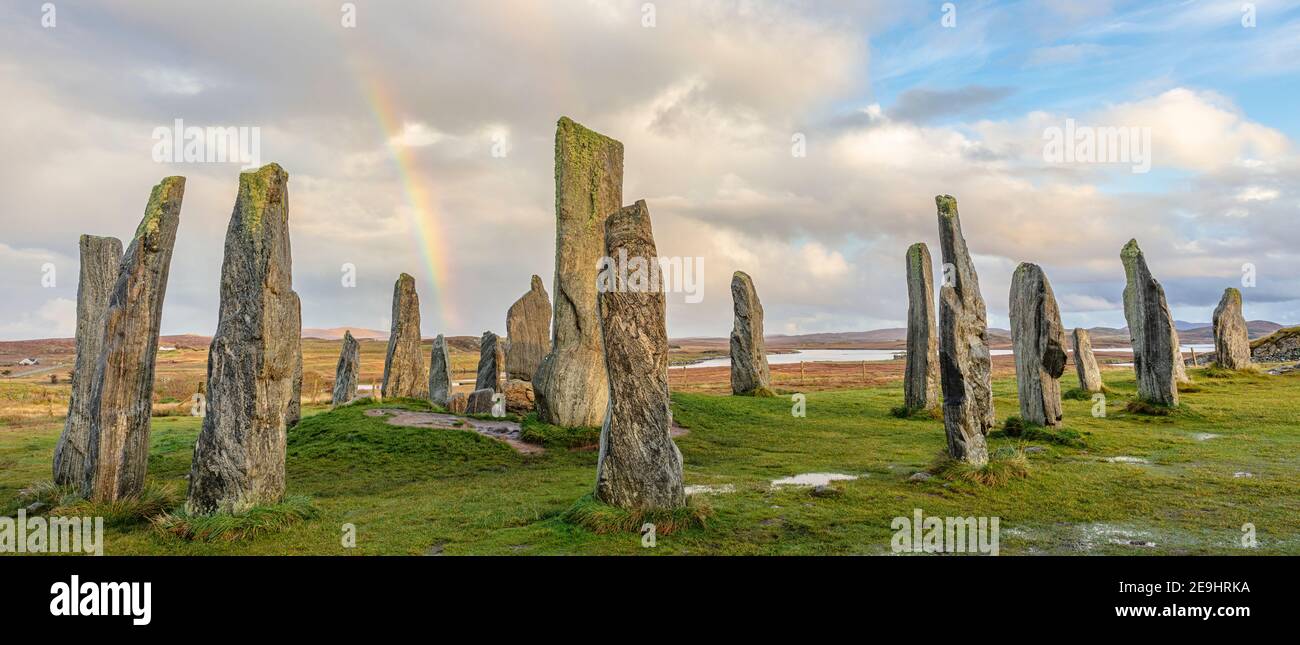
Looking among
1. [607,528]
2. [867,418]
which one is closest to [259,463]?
[607,528]

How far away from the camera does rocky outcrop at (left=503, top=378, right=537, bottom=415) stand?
20361mm

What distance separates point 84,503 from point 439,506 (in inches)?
176

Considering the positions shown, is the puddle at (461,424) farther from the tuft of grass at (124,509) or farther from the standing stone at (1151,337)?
the standing stone at (1151,337)

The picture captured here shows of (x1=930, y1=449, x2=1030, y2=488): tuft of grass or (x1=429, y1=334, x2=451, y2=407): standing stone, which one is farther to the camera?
(x1=429, y1=334, x2=451, y2=407): standing stone

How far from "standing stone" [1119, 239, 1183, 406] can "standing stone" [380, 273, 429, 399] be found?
2109 centimetres

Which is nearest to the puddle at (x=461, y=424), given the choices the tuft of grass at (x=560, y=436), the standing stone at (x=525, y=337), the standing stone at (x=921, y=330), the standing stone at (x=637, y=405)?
the tuft of grass at (x=560, y=436)

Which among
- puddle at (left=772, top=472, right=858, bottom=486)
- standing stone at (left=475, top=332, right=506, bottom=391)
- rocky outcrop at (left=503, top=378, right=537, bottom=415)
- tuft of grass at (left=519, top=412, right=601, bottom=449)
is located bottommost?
puddle at (left=772, top=472, right=858, bottom=486)

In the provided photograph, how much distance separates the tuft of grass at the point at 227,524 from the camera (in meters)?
8.42

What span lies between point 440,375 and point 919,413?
1519cm

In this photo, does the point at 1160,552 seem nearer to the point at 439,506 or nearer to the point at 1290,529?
the point at 1290,529

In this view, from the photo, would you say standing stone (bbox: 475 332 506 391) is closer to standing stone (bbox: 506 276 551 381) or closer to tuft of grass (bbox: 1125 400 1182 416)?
standing stone (bbox: 506 276 551 381)

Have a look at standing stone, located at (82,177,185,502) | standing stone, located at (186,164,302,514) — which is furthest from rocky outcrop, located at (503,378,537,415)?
standing stone, located at (186,164,302,514)

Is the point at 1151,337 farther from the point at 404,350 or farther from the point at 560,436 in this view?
the point at 404,350

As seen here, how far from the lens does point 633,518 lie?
332 inches
